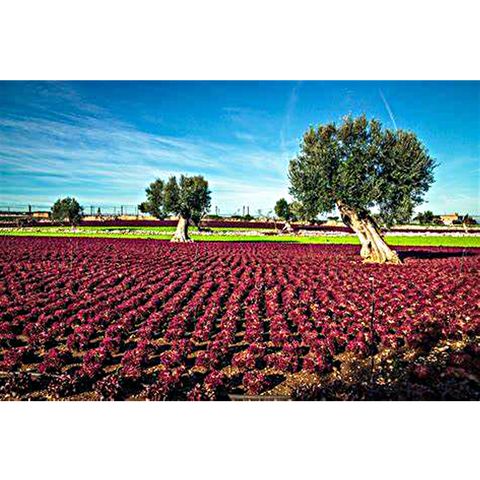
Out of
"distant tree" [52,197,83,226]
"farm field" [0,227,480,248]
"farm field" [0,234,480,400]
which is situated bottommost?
"farm field" [0,234,480,400]

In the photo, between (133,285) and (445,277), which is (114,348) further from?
(445,277)

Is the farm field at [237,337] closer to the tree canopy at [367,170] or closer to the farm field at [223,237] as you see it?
the tree canopy at [367,170]

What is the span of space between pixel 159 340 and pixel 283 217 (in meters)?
87.6

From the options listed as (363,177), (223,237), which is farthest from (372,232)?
(223,237)

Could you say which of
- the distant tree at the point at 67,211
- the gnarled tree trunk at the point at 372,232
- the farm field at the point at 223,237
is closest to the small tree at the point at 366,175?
the gnarled tree trunk at the point at 372,232

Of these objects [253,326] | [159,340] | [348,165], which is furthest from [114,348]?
[348,165]

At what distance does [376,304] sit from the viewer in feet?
37.7

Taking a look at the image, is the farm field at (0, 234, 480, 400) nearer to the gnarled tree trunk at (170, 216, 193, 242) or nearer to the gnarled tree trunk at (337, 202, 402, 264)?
the gnarled tree trunk at (337, 202, 402, 264)

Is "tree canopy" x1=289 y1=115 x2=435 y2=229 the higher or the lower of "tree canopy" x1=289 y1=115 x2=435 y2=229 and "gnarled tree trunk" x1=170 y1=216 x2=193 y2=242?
the higher

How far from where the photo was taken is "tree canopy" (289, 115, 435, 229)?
2025 centimetres

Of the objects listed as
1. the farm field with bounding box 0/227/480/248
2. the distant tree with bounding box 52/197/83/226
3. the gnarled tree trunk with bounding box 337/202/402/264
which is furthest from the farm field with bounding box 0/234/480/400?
the distant tree with bounding box 52/197/83/226

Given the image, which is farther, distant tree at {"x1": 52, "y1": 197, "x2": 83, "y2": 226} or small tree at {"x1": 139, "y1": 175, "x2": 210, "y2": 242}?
distant tree at {"x1": 52, "y1": 197, "x2": 83, "y2": 226}

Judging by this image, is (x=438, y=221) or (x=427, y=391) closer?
(x=427, y=391)

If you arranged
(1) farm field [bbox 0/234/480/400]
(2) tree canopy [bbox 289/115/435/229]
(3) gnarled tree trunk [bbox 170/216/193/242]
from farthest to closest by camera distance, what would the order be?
(3) gnarled tree trunk [bbox 170/216/193/242] → (2) tree canopy [bbox 289/115/435/229] → (1) farm field [bbox 0/234/480/400]
